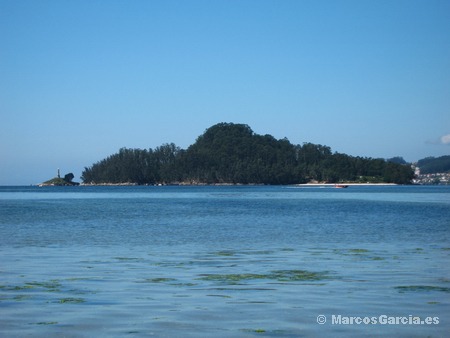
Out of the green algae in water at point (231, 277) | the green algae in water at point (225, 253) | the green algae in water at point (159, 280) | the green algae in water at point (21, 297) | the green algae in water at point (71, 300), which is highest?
the green algae in water at point (21, 297)

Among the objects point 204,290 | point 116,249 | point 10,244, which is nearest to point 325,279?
point 204,290

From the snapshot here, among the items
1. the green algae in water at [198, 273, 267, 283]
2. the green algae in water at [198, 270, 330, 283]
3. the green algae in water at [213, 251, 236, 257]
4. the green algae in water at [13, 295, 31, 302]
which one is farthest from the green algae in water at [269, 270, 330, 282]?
the green algae in water at [13, 295, 31, 302]

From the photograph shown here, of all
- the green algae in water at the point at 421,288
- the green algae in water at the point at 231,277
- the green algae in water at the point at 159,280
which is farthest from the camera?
the green algae in water at the point at 231,277

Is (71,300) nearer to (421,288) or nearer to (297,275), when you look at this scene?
(297,275)

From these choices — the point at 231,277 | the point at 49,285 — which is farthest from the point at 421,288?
the point at 49,285

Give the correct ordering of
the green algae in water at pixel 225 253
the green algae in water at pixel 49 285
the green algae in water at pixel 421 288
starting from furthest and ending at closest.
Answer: the green algae in water at pixel 225 253, the green algae in water at pixel 49 285, the green algae in water at pixel 421 288

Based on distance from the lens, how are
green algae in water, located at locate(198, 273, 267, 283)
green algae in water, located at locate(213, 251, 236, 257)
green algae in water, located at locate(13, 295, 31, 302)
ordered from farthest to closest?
green algae in water, located at locate(213, 251, 236, 257) → green algae in water, located at locate(198, 273, 267, 283) → green algae in water, located at locate(13, 295, 31, 302)

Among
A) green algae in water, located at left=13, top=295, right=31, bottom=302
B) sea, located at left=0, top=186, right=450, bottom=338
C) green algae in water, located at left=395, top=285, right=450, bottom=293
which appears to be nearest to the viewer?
sea, located at left=0, top=186, right=450, bottom=338

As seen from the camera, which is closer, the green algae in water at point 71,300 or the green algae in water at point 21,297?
the green algae in water at point 71,300

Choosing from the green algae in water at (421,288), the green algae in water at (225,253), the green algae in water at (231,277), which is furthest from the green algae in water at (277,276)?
the green algae in water at (225,253)

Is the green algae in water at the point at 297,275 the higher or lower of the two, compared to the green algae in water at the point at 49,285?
lower

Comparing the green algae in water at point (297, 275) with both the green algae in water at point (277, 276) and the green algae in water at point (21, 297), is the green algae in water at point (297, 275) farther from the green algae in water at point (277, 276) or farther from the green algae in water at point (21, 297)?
the green algae in water at point (21, 297)

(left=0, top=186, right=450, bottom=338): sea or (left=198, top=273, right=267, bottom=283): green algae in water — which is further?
(left=198, top=273, right=267, bottom=283): green algae in water

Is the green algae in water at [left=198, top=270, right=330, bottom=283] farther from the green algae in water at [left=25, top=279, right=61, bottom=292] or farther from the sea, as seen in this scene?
the green algae in water at [left=25, top=279, right=61, bottom=292]
